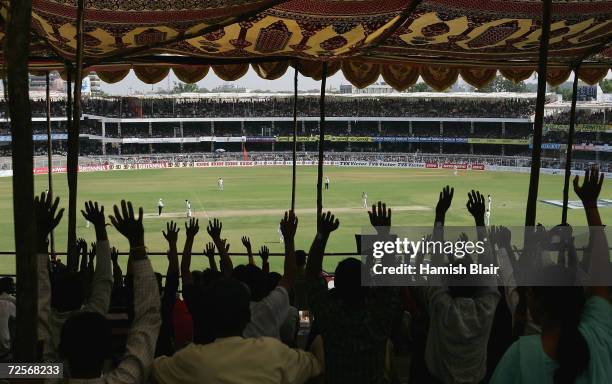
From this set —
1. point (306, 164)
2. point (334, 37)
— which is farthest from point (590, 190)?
point (306, 164)

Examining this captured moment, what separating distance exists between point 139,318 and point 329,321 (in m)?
0.72

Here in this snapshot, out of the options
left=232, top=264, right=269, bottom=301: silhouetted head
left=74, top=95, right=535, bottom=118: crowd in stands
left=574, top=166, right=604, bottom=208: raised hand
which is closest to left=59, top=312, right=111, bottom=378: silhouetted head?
left=232, top=264, right=269, bottom=301: silhouetted head

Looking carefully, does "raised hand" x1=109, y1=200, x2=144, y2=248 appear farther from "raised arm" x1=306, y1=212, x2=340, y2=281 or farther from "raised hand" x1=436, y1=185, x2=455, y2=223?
"raised hand" x1=436, y1=185, x2=455, y2=223

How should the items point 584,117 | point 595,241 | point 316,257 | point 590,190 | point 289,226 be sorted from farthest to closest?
point 584,117 → point 289,226 → point 316,257 → point 590,190 → point 595,241

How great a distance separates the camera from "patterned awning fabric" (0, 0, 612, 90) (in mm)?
5426

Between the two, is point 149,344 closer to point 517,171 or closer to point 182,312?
point 182,312

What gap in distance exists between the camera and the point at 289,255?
9.52 ft

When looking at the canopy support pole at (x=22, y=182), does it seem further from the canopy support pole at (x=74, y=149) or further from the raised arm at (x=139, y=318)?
the canopy support pole at (x=74, y=149)

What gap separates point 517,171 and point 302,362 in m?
44.6

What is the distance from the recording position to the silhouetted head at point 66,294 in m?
2.81

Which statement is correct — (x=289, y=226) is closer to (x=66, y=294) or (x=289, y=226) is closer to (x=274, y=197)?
(x=66, y=294)

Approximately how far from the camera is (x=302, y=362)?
7.10ft

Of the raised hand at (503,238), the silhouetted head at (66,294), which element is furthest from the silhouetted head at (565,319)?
the silhouetted head at (66,294)

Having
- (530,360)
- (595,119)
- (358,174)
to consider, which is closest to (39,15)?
(530,360)
